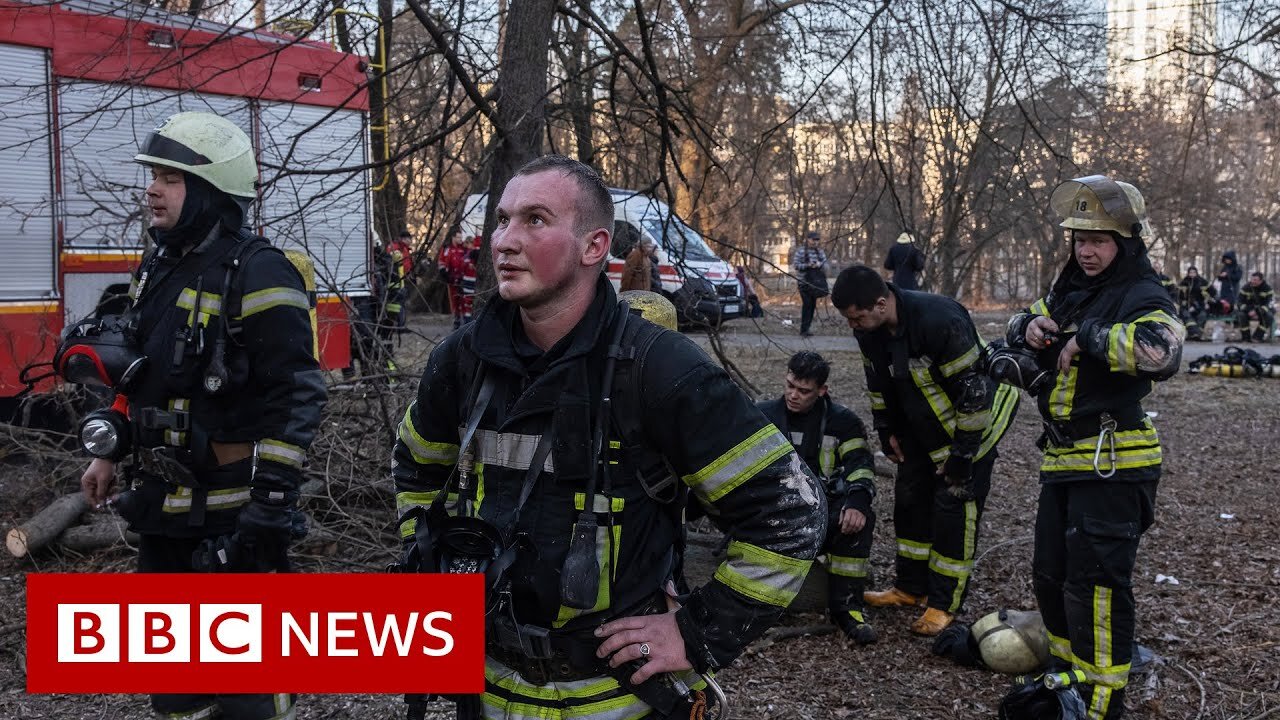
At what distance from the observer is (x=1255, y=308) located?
1953 centimetres

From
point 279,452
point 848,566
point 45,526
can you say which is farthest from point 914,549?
point 45,526

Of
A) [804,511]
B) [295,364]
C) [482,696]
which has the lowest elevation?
[482,696]

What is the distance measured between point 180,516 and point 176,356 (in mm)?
530

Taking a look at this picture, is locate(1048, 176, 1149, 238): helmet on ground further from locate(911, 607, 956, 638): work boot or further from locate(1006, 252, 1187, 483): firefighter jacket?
locate(911, 607, 956, 638): work boot

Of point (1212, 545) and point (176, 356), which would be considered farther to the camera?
point (1212, 545)

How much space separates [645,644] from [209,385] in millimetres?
1913

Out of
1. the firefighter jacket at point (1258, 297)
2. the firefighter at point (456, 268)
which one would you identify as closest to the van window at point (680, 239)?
the firefighter at point (456, 268)

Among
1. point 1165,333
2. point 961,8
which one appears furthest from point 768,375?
point 1165,333

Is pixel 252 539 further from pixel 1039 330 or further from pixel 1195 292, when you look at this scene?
pixel 1195 292

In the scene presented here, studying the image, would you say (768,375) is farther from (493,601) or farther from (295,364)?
(493,601)

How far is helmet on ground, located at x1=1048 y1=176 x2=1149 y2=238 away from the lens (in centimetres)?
391

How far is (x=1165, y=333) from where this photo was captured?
3.71 m

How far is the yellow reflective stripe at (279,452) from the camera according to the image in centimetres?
323

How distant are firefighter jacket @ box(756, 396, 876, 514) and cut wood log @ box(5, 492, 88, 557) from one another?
387cm
